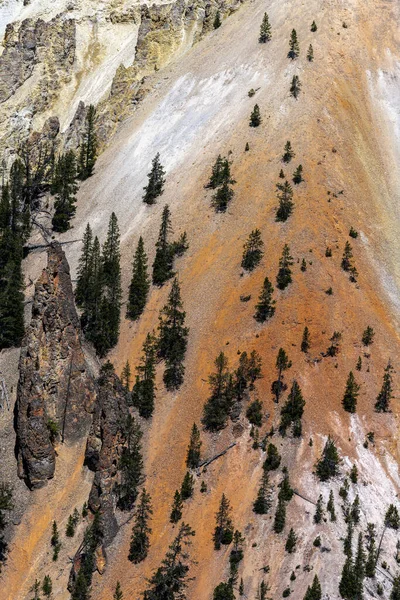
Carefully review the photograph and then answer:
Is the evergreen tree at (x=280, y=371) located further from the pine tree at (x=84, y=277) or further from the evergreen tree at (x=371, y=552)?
the pine tree at (x=84, y=277)

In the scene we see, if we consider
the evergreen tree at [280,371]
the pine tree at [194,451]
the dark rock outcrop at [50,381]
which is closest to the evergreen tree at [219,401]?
the pine tree at [194,451]

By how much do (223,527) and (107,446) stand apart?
13756mm

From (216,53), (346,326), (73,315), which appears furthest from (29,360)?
(216,53)

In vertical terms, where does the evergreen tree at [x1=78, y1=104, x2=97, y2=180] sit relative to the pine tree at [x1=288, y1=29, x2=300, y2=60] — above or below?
below

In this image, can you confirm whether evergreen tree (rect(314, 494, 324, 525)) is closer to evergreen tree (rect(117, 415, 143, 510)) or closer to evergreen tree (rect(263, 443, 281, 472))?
evergreen tree (rect(263, 443, 281, 472))

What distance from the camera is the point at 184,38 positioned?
137375 millimetres

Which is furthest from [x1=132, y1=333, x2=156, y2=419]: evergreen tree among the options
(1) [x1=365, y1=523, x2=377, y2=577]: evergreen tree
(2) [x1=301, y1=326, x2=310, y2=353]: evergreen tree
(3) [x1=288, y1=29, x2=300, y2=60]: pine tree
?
(3) [x1=288, y1=29, x2=300, y2=60]: pine tree

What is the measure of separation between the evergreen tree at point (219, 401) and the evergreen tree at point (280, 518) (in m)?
11.1

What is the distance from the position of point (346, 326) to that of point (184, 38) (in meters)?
78.7

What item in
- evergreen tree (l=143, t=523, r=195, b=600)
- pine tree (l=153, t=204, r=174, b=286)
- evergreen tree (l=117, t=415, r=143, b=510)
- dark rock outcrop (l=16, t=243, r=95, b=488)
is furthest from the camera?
pine tree (l=153, t=204, r=174, b=286)

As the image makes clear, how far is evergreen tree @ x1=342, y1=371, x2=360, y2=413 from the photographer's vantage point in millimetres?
72062

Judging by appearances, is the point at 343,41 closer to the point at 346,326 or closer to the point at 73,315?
the point at 346,326

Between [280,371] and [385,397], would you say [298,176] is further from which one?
[385,397]

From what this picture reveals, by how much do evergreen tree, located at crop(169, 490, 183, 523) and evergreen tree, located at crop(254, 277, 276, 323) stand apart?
2144 cm
